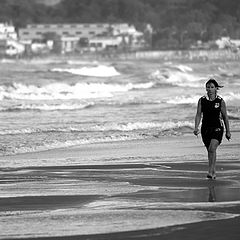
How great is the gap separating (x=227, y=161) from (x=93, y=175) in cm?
180

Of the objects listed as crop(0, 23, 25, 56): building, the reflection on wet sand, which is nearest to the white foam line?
the reflection on wet sand

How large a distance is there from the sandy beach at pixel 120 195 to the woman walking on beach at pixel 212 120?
0.84 feet

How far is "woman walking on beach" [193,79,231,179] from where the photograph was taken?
9516 millimetres

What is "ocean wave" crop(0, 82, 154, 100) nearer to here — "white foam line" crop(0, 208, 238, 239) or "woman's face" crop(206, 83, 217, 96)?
"woman's face" crop(206, 83, 217, 96)

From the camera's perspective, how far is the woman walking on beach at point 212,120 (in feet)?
31.2

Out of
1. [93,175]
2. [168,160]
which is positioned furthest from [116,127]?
[93,175]

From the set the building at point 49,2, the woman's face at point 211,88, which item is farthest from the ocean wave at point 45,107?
the building at point 49,2

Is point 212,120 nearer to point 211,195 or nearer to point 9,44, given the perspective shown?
point 211,195

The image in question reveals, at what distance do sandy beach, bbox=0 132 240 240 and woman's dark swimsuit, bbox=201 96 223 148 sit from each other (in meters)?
0.42

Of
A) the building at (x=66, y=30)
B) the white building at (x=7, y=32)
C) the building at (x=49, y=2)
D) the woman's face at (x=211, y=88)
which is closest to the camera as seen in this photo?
the woman's face at (x=211, y=88)

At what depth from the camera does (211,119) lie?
959 cm

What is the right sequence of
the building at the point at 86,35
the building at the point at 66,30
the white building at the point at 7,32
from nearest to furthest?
the white building at the point at 7,32, the building at the point at 86,35, the building at the point at 66,30

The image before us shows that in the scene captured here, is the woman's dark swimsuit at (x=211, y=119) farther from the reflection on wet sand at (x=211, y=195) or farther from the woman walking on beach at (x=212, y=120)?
the reflection on wet sand at (x=211, y=195)

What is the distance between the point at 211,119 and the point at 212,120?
14 millimetres
